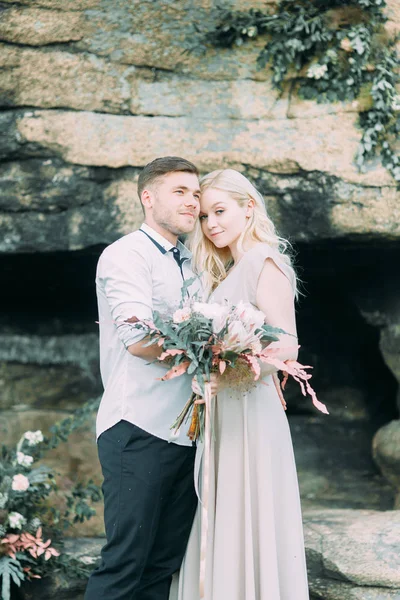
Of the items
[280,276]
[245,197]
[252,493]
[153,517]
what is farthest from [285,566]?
[245,197]

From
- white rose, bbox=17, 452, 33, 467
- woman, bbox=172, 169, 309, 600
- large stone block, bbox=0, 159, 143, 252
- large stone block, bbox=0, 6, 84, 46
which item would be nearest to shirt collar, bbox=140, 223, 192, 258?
woman, bbox=172, 169, 309, 600

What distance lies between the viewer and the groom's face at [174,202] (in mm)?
3369

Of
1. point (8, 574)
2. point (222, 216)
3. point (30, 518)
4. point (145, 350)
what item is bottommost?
point (8, 574)

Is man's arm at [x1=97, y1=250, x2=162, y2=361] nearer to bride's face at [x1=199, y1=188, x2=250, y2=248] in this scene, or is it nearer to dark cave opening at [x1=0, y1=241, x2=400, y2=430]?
bride's face at [x1=199, y1=188, x2=250, y2=248]

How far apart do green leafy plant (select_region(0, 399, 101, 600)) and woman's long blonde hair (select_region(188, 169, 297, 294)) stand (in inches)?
58.7

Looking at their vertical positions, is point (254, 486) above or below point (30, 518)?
above

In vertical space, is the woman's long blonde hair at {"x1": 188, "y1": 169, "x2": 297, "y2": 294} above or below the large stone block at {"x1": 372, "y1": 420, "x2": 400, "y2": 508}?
above

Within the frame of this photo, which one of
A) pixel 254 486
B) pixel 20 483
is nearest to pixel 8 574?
pixel 20 483

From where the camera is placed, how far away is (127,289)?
304 centimetres

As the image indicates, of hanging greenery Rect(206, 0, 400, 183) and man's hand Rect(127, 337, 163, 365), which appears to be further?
hanging greenery Rect(206, 0, 400, 183)

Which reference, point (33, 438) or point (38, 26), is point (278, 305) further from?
point (38, 26)

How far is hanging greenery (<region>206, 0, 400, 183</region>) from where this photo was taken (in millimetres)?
4516

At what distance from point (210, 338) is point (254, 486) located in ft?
2.57

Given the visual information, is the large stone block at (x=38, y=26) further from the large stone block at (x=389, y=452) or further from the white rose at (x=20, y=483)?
the large stone block at (x=389, y=452)
